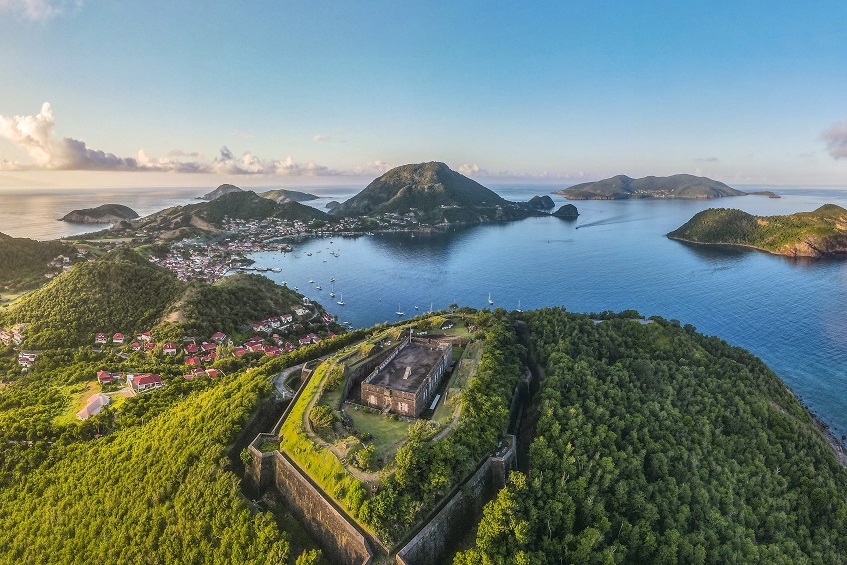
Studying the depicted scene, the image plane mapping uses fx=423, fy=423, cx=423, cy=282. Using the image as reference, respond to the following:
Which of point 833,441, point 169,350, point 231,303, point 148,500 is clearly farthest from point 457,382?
point 231,303

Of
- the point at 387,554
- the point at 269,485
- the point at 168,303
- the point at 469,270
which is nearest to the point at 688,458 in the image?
the point at 387,554

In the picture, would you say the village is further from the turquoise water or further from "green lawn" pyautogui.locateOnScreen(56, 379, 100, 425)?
the turquoise water

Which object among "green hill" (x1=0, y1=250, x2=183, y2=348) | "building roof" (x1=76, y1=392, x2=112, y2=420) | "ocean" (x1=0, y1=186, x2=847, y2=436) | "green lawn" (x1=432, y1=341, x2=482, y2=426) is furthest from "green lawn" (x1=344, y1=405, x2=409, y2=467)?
"ocean" (x1=0, y1=186, x2=847, y2=436)

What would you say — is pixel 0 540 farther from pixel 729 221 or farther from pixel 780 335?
pixel 729 221

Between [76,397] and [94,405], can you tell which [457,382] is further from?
[76,397]

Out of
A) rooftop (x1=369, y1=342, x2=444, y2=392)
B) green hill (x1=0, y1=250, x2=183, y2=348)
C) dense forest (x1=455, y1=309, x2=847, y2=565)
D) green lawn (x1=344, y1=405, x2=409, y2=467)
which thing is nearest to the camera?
dense forest (x1=455, y1=309, x2=847, y2=565)
